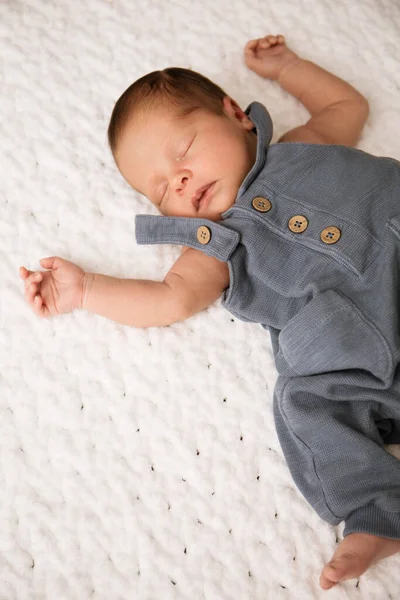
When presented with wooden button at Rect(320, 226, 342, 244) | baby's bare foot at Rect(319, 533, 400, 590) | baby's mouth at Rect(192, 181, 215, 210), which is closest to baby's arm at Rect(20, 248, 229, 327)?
baby's mouth at Rect(192, 181, 215, 210)

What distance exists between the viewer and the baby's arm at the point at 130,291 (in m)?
1.24

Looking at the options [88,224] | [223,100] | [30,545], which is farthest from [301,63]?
[30,545]

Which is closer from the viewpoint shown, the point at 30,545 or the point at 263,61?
the point at 30,545

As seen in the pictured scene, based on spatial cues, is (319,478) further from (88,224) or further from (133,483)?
(88,224)

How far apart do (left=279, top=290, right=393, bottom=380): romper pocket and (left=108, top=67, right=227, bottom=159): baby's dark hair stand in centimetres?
47

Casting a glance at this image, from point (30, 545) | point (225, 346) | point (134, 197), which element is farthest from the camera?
point (134, 197)

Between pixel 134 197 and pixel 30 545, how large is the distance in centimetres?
72

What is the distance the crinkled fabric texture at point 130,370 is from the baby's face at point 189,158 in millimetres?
116

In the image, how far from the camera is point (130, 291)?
125cm

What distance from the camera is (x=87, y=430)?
1.21 meters

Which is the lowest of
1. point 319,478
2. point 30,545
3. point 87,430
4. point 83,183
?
point 30,545

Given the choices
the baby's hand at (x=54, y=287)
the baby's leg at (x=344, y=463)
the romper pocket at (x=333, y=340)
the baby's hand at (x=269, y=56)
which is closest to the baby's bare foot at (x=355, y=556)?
the baby's leg at (x=344, y=463)

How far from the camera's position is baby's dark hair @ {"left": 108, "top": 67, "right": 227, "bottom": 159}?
4.27ft

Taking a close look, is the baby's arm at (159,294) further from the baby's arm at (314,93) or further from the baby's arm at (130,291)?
the baby's arm at (314,93)
